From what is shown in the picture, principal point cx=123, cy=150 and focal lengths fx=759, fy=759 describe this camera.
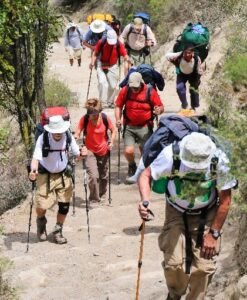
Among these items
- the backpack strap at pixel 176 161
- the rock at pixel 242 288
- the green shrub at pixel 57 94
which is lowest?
the green shrub at pixel 57 94

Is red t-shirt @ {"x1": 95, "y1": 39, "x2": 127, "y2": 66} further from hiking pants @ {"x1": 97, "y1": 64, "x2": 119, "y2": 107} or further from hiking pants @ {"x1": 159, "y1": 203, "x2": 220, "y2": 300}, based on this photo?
hiking pants @ {"x1": 159, "y1": 203, "x2": 220, "y2": 300}

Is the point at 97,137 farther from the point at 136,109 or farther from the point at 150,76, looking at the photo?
the point at 150,76

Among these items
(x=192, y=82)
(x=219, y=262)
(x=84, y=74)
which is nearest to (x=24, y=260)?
(x=219, y=262)

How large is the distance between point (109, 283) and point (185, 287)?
162 centimetres

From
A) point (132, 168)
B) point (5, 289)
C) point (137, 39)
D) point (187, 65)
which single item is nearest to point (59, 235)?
point (5, 289)

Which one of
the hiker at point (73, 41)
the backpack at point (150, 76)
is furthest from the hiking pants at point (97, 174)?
the hiker at point (73, 41)

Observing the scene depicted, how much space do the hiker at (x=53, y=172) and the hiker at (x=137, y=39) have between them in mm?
6292

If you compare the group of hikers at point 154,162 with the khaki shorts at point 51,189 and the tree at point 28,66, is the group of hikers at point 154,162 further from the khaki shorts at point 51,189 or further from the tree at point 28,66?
the tree at point 28,66

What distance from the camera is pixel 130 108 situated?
11117 mm

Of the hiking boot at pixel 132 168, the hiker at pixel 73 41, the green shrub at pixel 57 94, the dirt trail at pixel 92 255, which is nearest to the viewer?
the dirt trail at pixel 92 255

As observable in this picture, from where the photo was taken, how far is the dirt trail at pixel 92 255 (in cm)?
791

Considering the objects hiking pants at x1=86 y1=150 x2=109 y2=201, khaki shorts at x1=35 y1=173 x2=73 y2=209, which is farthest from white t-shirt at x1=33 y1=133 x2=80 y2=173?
hiking pants at x1=86 y1=150 x2=109 y2=201

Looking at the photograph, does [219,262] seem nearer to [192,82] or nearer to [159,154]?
[159,154]

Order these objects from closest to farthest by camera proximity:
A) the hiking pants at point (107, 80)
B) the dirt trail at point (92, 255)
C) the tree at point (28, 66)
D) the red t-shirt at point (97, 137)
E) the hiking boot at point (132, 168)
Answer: the dirt trail at point (92, 255) → the red t-shirt at point (97, 137) → the hiking boot at point (132, 168) → the tree at point (28, 66) → the hiking pants at point (107, 80)
